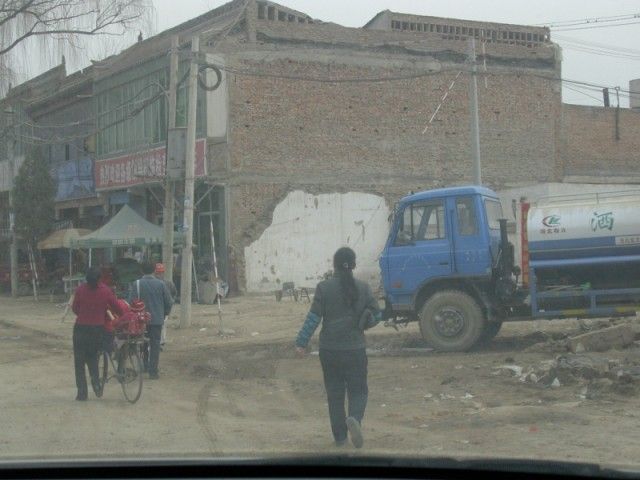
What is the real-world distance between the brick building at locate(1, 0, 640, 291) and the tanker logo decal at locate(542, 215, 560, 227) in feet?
50.3

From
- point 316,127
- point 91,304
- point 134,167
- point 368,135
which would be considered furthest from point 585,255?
point 134,167

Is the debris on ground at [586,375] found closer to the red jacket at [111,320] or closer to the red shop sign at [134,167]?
the red jacket at [111,320]

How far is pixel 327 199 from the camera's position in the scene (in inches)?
1256

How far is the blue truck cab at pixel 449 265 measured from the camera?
15.4 meters

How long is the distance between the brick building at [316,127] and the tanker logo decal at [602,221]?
1580cm

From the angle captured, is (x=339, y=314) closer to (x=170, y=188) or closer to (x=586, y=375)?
(x=586, y=375)

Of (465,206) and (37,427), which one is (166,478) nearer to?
(37,427)

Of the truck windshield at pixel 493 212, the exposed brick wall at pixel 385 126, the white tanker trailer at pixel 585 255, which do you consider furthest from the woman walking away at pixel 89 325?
the exposed brick wall at pixel 385 126

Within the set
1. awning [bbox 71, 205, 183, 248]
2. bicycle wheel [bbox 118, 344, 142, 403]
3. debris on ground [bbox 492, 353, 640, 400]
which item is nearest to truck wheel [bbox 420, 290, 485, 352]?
debris on ground [bbox 492, 353, 640, 400]

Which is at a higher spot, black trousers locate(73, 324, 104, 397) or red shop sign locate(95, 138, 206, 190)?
red shop sign locate(95, 138, 206, 190)

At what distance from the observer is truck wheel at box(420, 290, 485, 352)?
605 inches

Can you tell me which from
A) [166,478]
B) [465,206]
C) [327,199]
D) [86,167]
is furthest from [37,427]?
[86,167]

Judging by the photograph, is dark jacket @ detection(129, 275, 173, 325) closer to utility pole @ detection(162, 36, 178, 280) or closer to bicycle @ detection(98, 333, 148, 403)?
bicycle @ detection(98, 333, 148, 403)

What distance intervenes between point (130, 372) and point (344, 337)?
4096 millimetres
